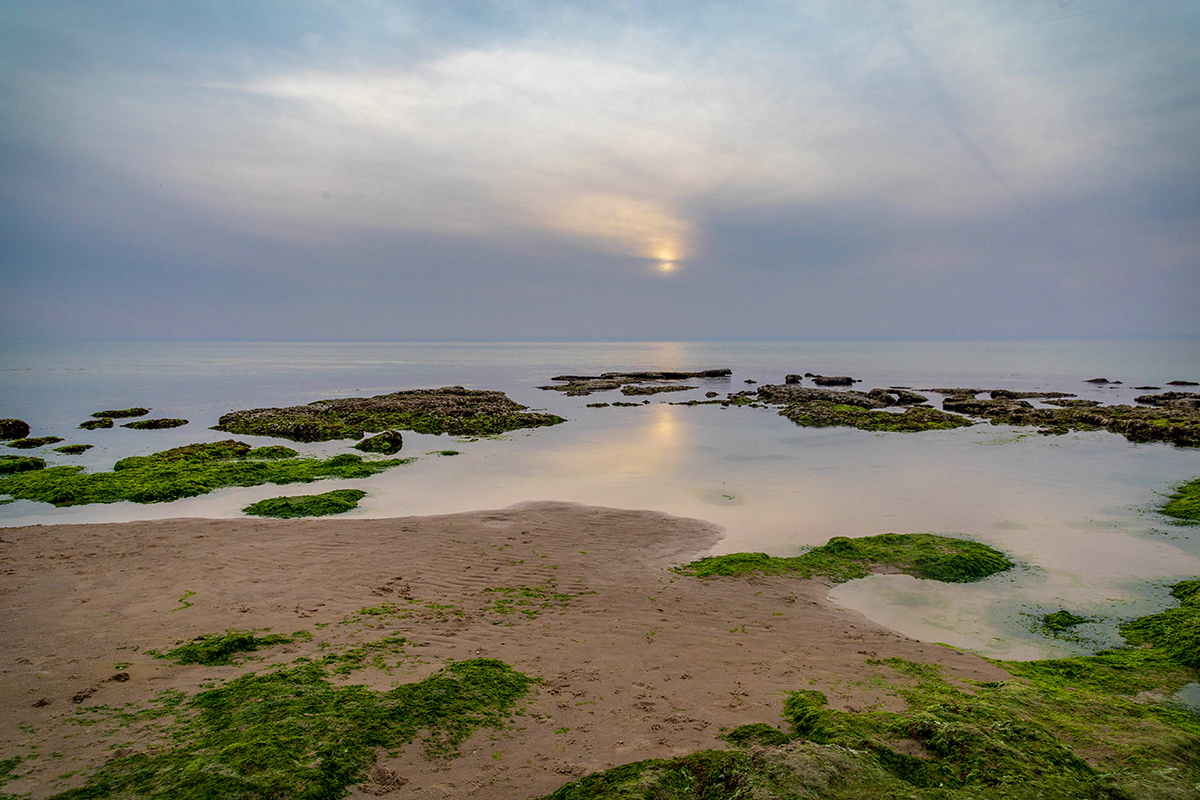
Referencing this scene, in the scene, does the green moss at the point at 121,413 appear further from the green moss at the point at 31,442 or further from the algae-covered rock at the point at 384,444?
the algae-covered rock at the point at 384,444

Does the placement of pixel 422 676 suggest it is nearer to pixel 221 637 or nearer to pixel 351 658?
pixel 351 658

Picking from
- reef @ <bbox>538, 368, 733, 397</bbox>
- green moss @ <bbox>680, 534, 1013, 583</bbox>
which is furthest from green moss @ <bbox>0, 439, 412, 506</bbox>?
reef @ <bbox>538, 368, 733, 397</bbox>

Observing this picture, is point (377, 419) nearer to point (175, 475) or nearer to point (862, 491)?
point (175, 475)

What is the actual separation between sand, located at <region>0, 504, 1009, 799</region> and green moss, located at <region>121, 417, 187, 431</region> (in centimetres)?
2356

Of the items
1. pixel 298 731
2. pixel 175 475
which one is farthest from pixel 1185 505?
pixel 175 475

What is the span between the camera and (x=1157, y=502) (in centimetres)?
1727

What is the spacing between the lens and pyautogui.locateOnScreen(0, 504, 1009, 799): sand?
220 inches

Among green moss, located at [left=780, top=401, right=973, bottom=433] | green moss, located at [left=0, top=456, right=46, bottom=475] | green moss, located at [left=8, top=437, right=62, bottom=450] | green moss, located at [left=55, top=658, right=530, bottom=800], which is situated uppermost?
green moss, located at [left=780, top=401, right=973, bottom=433]

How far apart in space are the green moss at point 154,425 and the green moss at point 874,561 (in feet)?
116

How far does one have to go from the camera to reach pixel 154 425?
33.5 meters

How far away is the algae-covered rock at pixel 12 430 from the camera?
28672 mm

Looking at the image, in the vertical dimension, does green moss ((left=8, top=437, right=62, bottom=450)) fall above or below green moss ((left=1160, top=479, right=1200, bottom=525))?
below

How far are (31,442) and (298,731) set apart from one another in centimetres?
3235

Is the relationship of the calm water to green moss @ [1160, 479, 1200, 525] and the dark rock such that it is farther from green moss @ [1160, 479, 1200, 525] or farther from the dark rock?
the dark rock
